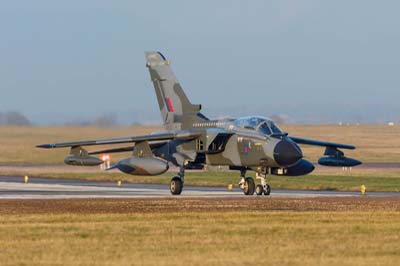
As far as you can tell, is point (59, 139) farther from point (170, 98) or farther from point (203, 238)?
point (203, 238)

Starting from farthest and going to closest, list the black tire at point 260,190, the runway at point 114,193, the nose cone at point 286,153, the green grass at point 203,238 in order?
the black tire at point 260,190, the runway at point 114,193, the nose cone at point 286,153, the green grass at point 203,238

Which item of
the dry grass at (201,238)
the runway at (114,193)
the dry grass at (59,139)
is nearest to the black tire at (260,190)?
the runway at (114,193)

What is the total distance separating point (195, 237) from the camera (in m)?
20.9

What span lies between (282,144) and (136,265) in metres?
21.9

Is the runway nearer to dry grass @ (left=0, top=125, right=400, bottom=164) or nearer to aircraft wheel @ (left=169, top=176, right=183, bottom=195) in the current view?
aircraft wheel @ (left=169, top=176, right=183, bottom=195)

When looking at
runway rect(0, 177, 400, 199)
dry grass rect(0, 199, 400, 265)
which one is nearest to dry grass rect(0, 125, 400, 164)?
runway rect(0, 177, 400, 199)

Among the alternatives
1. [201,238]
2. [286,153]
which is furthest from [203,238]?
[286,153]

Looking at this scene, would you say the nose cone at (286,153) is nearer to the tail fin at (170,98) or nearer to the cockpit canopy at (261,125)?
the cockpit canopy at (261,125)

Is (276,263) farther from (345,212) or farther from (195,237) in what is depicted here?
(345,212)

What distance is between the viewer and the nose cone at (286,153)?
3766 cm

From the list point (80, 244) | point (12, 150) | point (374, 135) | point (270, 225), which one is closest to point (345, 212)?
point (270, 225)

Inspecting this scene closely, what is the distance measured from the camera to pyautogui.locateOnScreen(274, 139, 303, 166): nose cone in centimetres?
3766

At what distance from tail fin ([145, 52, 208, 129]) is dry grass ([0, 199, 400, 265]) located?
14243 millimetres

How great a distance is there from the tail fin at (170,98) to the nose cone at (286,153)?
17.1ft
